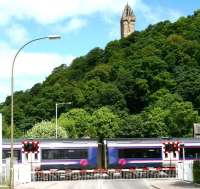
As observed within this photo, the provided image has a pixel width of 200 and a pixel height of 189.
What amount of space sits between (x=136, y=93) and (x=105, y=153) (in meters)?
77.7

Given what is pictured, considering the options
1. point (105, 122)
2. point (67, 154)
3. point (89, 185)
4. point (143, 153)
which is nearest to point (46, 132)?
point (105, 122)

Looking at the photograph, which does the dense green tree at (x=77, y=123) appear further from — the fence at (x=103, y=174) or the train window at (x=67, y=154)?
the train window at (x=67, y=154)

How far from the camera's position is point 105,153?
56969 millimetres

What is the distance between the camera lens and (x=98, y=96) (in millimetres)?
136000

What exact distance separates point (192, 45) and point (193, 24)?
13.1 m

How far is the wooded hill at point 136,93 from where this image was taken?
116688mm

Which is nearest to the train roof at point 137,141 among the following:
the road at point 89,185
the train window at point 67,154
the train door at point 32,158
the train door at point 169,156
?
the train door at point 169,156

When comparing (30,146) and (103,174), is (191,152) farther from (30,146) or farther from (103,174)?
(30,146)

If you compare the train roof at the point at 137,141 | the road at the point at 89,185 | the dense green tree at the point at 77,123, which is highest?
the dense green tree at the point at 77,123

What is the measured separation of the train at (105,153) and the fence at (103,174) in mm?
745

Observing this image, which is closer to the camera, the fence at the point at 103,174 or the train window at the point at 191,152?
the fence at the point at 103,174

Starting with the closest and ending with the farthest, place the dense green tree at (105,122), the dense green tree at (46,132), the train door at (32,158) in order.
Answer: the train door at (32,158)
the dense green tree at (46,132)
the dense green tree at (105,122)

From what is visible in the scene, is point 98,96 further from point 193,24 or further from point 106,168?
point 106,168

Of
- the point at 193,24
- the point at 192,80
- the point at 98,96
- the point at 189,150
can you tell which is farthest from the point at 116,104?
the point at 189,150
